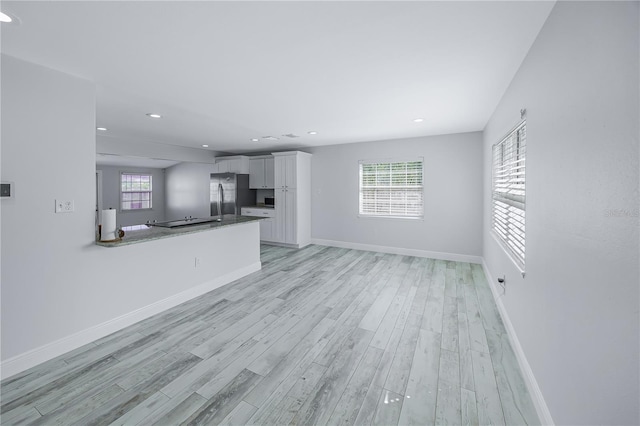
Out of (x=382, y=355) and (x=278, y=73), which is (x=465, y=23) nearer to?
(x=278, y=73)

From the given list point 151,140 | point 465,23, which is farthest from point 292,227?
point 465,23

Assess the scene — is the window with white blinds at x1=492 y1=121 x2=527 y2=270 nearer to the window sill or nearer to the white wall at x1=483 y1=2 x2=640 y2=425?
the window sill

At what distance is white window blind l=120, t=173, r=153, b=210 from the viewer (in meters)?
7.86

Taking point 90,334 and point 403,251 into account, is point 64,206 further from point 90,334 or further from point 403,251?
point 403,251

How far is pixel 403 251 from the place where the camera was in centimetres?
563

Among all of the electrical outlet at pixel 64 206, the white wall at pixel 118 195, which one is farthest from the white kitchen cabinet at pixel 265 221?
the electrical outlet at pixel 64 206

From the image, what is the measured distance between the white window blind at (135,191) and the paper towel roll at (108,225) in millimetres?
6400

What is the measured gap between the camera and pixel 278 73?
2391 mm

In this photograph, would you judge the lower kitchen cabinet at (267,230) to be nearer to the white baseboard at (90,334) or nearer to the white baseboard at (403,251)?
the white baseboard at (403,251)

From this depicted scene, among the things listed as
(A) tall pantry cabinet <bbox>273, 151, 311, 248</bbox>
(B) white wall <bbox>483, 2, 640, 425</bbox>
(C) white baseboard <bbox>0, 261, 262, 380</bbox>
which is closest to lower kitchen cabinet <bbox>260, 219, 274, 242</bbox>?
(A) tall pantry cabinet <bbox>273, 151, 311, 248</bbox>

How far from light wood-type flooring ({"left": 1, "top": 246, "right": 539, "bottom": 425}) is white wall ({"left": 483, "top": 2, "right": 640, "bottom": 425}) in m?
0.48

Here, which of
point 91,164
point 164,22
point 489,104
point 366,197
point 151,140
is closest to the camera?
point 164,22

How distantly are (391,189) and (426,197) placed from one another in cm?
72

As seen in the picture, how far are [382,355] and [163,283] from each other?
2494 millimetres
